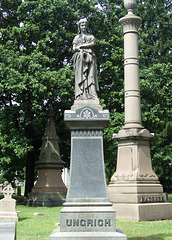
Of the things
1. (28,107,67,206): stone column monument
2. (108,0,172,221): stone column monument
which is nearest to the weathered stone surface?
(108,0,172,221): stone column monument

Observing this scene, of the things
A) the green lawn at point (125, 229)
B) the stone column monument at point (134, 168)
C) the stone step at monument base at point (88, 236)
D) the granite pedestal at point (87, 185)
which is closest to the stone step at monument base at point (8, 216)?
the green lawn at point (125, 229)

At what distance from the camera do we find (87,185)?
734 cm

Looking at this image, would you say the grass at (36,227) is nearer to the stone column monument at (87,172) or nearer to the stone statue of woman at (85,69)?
the stone column monument at (87,172)

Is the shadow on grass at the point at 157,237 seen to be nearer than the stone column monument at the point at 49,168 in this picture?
Yes

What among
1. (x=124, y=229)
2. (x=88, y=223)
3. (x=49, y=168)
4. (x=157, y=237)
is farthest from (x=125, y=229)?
(x=49, y=168)

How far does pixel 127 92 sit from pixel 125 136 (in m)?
2.01

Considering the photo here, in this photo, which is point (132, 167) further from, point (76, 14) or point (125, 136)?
point (76, 14)

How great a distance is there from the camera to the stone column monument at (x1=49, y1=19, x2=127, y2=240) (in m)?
7.01

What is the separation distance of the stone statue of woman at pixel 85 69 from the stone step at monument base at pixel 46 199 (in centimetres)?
1157

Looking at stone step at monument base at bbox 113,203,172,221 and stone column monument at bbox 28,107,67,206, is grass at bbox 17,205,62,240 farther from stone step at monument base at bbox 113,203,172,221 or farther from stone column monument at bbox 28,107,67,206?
stone column monument at bbox 28,107,67,206

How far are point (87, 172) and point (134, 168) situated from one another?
6.14m

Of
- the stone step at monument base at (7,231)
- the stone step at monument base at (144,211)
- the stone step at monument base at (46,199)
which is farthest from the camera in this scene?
the stone step at monument base at (46,199)

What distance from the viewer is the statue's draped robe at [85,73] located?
8.02 metres

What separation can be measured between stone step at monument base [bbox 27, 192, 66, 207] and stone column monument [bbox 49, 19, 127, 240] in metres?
11.4
